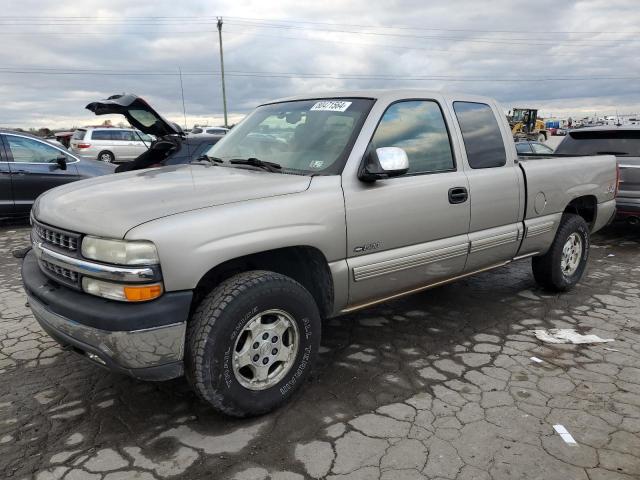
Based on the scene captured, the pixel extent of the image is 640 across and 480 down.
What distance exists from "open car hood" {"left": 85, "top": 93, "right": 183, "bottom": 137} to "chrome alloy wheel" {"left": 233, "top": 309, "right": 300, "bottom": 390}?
13.8 ft

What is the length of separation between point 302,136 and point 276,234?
1.03 metres

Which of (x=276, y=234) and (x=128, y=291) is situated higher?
(x=276, y=234)

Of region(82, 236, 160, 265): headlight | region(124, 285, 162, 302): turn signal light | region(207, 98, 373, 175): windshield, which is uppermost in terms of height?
region(207, 98, 373, 175): windshield

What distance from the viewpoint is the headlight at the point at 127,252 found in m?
2.46

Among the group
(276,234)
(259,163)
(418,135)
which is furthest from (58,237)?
(418,135)

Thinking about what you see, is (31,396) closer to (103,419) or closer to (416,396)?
(103,419)

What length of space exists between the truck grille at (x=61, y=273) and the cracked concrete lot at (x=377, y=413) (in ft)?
2.70

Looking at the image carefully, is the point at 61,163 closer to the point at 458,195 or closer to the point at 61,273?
the point at 61,273

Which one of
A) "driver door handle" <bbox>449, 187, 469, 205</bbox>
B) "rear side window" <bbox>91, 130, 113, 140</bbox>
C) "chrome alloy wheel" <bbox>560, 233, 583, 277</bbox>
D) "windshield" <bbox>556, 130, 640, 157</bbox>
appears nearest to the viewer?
"driver door handle" <bbox>449, 187, 469, 205</bbox>

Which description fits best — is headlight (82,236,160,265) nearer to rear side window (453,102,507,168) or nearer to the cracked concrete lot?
the cracked concrete lot

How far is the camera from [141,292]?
98.0 inches

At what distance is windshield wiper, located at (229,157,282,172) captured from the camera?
342 centimetres

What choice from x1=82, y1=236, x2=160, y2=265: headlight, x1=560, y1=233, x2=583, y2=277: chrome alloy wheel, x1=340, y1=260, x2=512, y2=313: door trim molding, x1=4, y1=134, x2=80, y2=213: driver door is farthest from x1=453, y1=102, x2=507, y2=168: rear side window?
x1=4, y1=134, x2=80, y2=213: driver door

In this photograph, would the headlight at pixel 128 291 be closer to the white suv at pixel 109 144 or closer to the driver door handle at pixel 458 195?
the driver door handle at pixel 458 195
